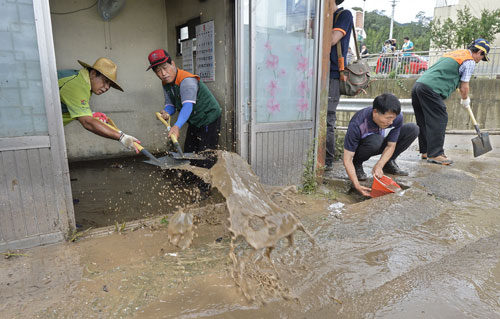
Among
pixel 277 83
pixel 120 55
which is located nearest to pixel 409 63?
pixel 277 83

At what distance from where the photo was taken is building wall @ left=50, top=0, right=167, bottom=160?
5750 mm

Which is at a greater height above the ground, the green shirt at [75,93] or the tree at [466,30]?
the tree at [466,30]

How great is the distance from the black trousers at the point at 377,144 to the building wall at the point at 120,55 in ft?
13.4

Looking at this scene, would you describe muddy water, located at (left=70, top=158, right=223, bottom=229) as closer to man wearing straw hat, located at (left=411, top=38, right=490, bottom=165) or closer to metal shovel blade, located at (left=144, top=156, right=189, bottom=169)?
metal shovel blade, located at (left=144, top=156, right=189, bottom=169)

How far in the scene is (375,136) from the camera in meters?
4.51

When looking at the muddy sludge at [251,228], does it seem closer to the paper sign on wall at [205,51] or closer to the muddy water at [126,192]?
the muddy water at [126,192]

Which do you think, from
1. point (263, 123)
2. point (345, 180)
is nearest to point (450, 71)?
point (345, 180)

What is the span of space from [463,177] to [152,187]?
453 centimetres

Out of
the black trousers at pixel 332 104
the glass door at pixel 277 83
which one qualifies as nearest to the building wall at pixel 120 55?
the glass door at pixel 277 83

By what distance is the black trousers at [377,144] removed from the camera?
4.51 meters

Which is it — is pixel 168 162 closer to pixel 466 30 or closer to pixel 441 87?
pixel 441 87

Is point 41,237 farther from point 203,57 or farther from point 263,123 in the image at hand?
point 203,57

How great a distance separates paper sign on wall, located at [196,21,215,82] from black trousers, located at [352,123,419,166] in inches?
90.1

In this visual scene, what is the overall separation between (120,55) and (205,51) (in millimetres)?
2288
